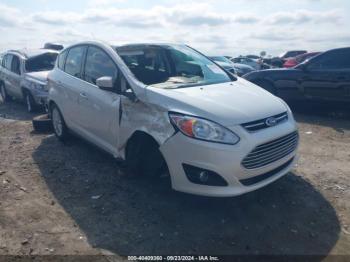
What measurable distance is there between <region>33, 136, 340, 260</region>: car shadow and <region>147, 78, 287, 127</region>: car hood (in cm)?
104

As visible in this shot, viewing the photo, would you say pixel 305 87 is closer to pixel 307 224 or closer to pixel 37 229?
pixel 307 224

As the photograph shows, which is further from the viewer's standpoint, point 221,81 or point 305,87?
point 305,87

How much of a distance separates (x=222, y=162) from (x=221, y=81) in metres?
1.58

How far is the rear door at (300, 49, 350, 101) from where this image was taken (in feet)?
25.0

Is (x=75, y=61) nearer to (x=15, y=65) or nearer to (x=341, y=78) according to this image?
(x=341, y=78)

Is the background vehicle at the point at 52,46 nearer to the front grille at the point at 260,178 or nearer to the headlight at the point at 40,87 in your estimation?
the headlight at the point at 40,87

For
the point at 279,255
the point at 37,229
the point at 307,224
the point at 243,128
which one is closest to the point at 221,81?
the point at 243,128

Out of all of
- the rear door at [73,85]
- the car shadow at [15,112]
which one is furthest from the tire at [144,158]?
the car shadow at [15,112]

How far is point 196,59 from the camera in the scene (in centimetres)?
507

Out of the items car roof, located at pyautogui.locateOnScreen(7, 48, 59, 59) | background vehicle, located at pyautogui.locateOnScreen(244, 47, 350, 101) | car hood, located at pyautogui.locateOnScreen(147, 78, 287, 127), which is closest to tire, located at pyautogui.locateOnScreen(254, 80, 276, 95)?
background vehicle, located at pyautogui.locateOnScreen(244, 47, 350, 101)

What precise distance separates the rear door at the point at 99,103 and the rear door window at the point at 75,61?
23 centimetres

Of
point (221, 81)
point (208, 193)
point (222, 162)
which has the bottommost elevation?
point (208, 193)

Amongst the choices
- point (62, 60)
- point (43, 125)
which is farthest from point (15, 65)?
point (62, 60)

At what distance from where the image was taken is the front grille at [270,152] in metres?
3.45
